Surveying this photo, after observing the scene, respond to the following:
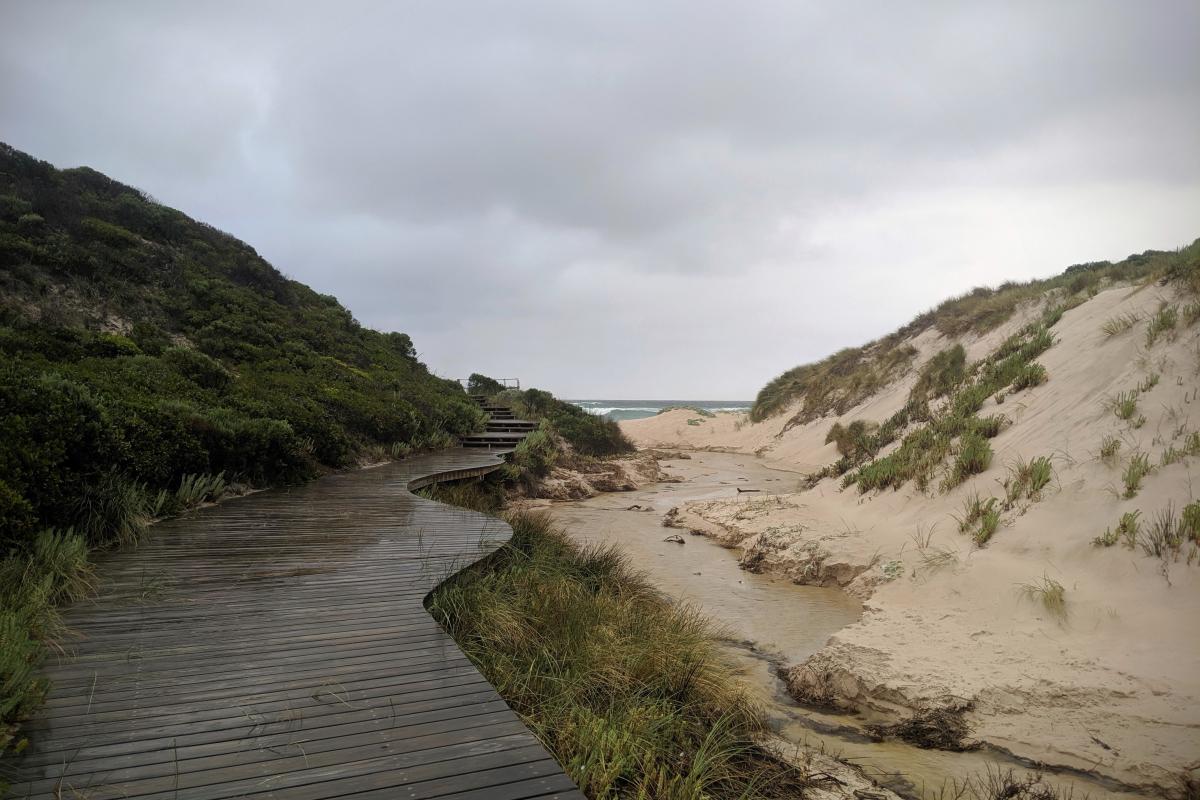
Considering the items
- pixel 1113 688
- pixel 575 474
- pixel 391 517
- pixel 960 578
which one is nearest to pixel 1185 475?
pixel 960 578

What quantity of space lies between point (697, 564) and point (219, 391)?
8.60 m

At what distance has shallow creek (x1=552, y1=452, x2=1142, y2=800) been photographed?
151 inches

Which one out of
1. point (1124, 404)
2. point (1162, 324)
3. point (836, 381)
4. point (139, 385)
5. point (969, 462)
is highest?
point (836, 381)

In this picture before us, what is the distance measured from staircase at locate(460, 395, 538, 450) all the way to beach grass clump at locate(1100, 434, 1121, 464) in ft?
42.4

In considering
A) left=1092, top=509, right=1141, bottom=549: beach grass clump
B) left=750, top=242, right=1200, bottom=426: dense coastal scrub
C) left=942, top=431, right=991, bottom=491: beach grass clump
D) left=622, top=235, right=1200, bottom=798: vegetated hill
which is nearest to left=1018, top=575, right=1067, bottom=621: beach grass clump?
left=622, top=235, right=1200, bottom=798: vegetated hill

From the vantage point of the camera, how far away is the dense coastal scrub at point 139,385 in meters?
4.96

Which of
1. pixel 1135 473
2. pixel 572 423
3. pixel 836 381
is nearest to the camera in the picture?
pixel 1135 473

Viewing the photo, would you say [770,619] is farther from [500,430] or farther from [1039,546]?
[500,430]

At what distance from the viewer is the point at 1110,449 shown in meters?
7.15

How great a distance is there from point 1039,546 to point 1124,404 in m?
2.59

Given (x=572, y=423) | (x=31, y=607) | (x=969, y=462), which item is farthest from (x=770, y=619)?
(x=572, y=423)

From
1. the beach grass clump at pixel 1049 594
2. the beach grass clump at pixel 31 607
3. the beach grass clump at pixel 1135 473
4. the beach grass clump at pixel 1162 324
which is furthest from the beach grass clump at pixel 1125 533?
the beach grass clump at pixel 31 607

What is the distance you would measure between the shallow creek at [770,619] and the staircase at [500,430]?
4.36 m

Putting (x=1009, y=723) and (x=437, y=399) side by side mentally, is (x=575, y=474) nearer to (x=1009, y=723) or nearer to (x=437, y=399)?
(x=437, y=399)
